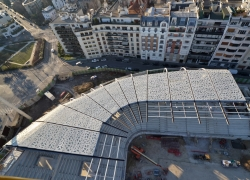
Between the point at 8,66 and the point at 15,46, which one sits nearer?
the point at 8,66

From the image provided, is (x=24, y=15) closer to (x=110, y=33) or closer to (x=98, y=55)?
(x=98, y=55)

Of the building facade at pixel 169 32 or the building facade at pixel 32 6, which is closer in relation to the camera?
the building facade at pixel 169 32

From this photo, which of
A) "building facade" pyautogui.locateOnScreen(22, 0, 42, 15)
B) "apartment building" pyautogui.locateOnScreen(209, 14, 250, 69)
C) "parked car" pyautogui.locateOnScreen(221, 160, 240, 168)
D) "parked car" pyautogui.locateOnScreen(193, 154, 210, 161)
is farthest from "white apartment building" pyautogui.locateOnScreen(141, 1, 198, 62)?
"building facade" pyautogui.locateOnScreen(22, 0, 42, 15)

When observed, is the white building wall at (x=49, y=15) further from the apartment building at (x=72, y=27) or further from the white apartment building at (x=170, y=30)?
the white apartment building at (x=170, y=30)

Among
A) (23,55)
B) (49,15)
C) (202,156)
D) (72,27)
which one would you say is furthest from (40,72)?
(202,156)

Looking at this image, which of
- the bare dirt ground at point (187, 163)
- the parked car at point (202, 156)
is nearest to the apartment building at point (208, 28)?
the bare dirt ground at point (187, 163)

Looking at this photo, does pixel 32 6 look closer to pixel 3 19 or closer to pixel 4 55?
pixel 3 19

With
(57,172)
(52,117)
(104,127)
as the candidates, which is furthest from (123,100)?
(57,172)
